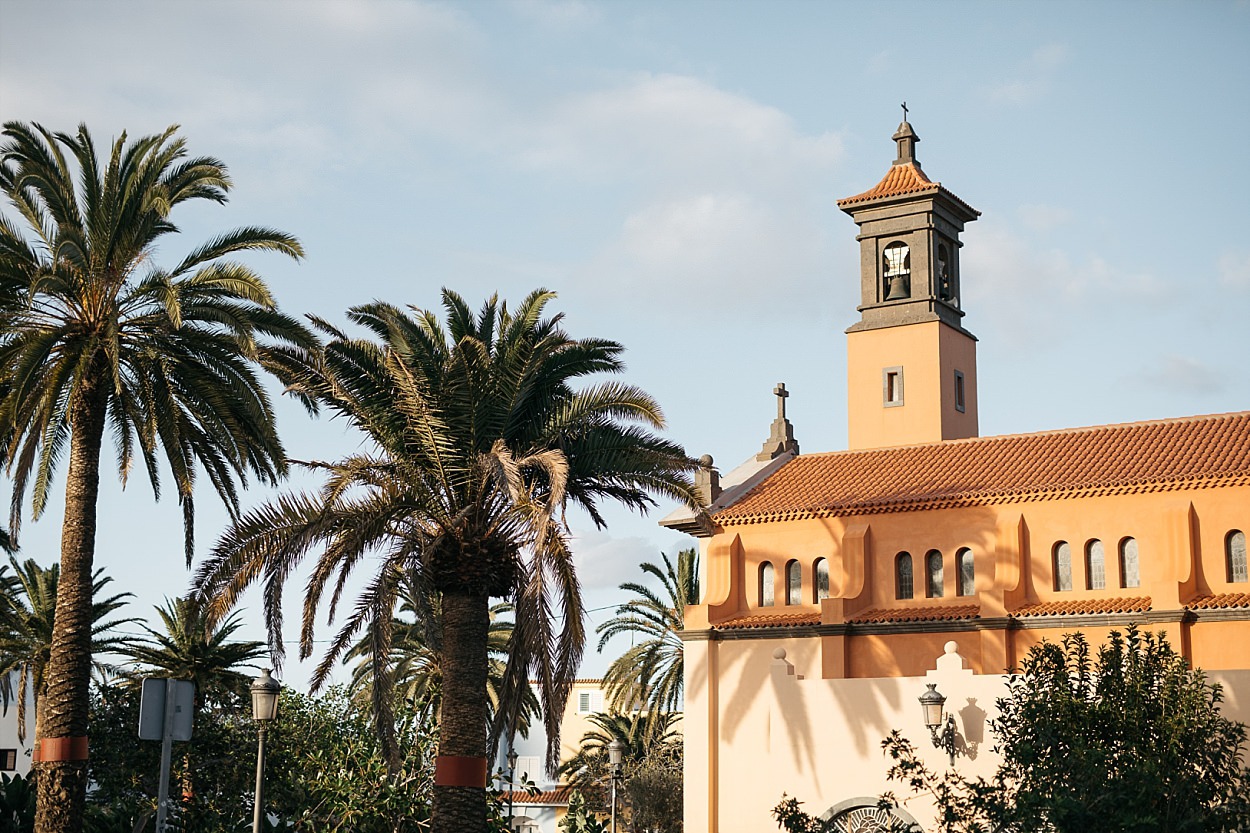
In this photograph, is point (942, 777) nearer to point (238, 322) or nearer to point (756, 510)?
point (756, 510)

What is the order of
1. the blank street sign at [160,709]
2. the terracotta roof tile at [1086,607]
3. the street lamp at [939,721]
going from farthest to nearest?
1. the terracotta roof tile at [1086,607]
2. the street lamp at [939,721]
3. the blank street sign at [160,709]

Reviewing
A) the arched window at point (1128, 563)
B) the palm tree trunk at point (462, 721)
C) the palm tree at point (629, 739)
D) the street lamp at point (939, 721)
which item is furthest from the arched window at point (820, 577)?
the palm tree at point (629, 739)

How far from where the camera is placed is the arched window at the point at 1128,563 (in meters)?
31.2

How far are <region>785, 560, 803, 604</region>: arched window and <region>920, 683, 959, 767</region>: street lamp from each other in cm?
1012

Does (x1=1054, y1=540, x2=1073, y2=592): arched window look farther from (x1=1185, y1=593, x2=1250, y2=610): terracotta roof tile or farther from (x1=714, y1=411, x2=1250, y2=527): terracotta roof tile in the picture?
(x1=1185, y1=593, x2=1250, y2=610): terracotta roof tile

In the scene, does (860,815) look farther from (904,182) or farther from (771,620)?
(904,182)

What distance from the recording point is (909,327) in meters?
41.9

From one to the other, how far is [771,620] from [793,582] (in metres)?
1.47

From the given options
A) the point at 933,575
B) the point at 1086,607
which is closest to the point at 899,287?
the point at 933,575

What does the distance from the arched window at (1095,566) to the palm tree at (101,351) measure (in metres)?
17.6

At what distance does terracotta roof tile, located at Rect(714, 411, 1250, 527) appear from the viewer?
31359 millimetres

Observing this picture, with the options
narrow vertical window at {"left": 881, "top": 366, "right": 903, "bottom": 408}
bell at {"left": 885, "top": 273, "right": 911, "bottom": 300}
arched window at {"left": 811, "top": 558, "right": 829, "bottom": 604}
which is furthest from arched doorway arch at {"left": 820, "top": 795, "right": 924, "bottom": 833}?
bell at {"left": 885, "top": 273, "right": 911, "bottom": 300}

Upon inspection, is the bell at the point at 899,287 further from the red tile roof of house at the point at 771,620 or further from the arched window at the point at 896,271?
the red tile roof of house at the point at 771,620

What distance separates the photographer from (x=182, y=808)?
30.0m
